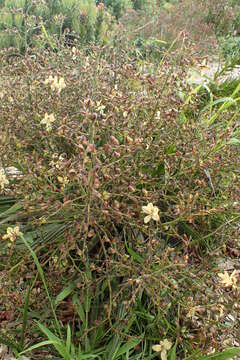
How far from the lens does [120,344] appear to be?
1818mm

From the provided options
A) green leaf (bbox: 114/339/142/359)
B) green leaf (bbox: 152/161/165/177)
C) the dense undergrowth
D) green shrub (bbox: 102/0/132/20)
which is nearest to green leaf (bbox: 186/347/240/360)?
the dense undergrowth

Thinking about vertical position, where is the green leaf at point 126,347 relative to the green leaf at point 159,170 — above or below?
below

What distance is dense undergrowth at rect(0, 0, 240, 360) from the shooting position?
5.66 feet

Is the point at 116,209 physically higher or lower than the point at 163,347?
higher

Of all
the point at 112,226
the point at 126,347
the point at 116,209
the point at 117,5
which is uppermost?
the point at 116,209

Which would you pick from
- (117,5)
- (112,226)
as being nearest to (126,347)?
(112,226)

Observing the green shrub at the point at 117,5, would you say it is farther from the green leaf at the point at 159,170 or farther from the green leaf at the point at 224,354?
the green leaf at the point at 224,354

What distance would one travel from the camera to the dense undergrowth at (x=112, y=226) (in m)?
1.72

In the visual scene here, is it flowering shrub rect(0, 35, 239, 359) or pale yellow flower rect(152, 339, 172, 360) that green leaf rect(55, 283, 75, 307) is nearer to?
flowering shrub rect(0, 35, 239, 359)

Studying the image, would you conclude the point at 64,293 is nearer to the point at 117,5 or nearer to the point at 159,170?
the point at 159,170

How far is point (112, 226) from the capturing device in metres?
2.08

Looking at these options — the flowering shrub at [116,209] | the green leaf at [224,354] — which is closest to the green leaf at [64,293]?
the flowering shrub at [116,209]

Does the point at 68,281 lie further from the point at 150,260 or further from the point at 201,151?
the point at 201,151

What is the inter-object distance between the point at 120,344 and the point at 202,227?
768mm
